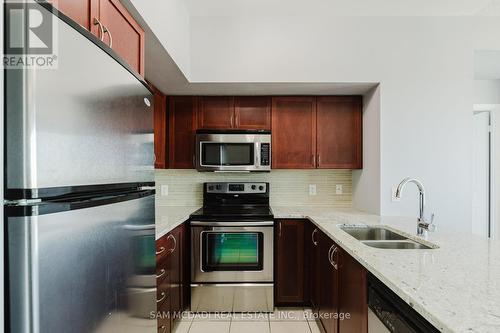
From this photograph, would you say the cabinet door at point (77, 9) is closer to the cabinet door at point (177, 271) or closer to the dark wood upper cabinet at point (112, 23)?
the dark wood upper cabinet at point (112, 23)

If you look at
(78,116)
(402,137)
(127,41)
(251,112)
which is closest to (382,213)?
(402,137)

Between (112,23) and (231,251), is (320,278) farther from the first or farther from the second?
(112,23)

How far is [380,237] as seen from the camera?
2180mm

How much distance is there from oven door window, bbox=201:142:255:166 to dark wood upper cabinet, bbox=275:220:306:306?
70 cm

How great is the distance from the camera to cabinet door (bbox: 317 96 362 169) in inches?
118

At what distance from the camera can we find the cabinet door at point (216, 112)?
3.03 m

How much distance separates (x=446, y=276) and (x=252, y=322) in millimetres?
1849

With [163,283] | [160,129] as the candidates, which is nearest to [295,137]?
[160,129]

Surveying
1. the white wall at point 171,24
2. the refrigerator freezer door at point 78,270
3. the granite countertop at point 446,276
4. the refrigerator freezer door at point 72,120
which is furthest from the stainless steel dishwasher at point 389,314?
the white wall at point 171,24

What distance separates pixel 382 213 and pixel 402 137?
0.70 m

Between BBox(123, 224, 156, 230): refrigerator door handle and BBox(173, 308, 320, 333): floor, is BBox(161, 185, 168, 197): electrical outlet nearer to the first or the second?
BBox(173, 308, 320, 333): floor

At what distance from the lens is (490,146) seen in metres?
3.46

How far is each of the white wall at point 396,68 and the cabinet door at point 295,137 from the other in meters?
0.47

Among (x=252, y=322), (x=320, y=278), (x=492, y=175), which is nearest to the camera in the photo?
(x=320, y=278)
